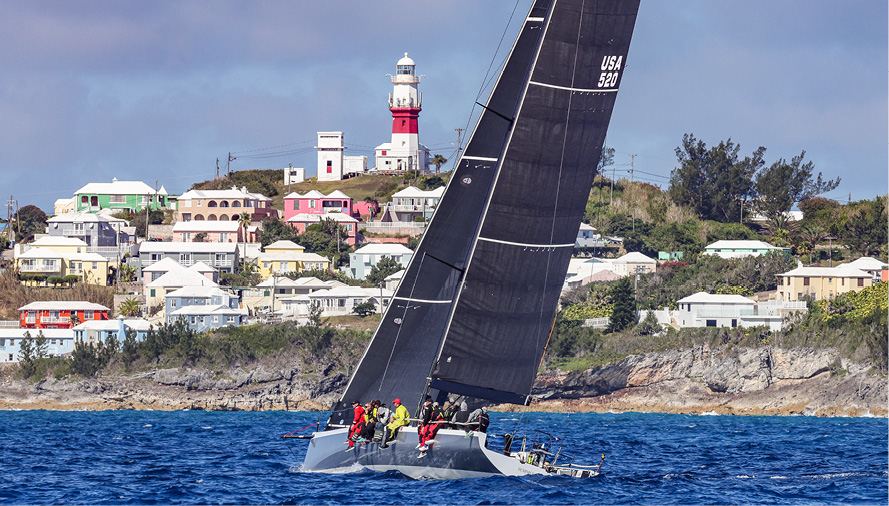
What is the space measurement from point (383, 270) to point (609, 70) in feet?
216

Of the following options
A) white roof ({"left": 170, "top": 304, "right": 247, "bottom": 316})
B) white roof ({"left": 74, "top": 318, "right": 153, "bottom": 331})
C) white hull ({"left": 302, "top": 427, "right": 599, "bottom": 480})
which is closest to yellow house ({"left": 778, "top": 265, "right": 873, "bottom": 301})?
white roof ({"left": 170, "top": 304, "right": 247, "bottom": 316})

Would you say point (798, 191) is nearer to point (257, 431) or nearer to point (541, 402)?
point (541, 402)

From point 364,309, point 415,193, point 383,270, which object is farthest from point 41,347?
point 415,193

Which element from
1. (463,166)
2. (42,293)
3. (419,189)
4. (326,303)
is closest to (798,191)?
(419,189)

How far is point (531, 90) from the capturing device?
69.5ft

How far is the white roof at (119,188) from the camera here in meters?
117

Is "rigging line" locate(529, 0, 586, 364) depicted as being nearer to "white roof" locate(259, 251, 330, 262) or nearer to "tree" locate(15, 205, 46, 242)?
"white roof" locate(259, 251, 330, 262)

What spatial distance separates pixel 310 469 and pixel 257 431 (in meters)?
20.8

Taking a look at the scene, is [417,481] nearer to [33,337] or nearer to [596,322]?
[596,322]

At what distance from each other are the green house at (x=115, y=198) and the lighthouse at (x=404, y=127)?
80.3ft

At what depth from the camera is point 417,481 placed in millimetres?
22156

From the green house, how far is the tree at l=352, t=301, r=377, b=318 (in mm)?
44038

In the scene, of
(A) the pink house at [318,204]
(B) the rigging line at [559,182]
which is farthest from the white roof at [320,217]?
(B) the rigging line at [559,182]

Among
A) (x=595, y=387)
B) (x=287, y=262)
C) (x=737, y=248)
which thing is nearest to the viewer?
(x=595, y=387)
